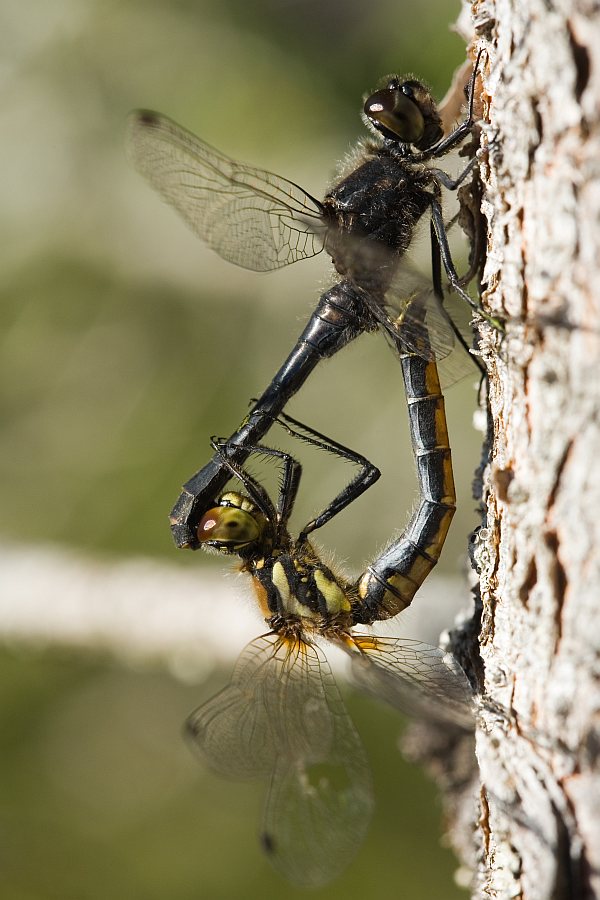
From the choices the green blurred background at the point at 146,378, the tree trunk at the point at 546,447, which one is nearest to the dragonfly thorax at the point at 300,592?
the tree trunk at the point at 546,447

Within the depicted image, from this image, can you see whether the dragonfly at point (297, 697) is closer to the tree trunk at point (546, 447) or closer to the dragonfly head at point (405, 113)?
the dragonfly head at point (405, 113)

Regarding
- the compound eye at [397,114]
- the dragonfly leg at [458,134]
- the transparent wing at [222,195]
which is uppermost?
the compound eye at [397,114]

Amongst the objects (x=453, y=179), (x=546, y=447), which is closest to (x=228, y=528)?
(x=453, y=179)

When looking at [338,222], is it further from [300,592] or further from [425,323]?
[300,592]

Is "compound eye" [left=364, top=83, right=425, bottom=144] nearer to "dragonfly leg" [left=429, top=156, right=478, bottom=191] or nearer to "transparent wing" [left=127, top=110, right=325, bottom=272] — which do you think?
"dragonfly leg" [left=429, top=156, right=478, bottom=191]

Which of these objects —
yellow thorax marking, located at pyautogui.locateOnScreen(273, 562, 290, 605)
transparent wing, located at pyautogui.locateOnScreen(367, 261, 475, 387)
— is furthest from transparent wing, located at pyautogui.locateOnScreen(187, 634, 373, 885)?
transparent wing, located at pyautogui.locateOnScreen(367, 261, 475, 387)

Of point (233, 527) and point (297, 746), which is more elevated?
point (233, 527)

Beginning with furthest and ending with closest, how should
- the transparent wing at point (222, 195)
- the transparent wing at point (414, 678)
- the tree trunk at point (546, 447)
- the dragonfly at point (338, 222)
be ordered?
1. the transparent wing at point (222, 195)
2. the dragonfly at point (338, 222)
3. the transparent wing at point (414, 678)
4. the tree trunk at point (546, 447)

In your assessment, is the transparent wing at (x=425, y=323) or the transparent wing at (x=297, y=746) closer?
the transparent wing at (x=425, y=323)
